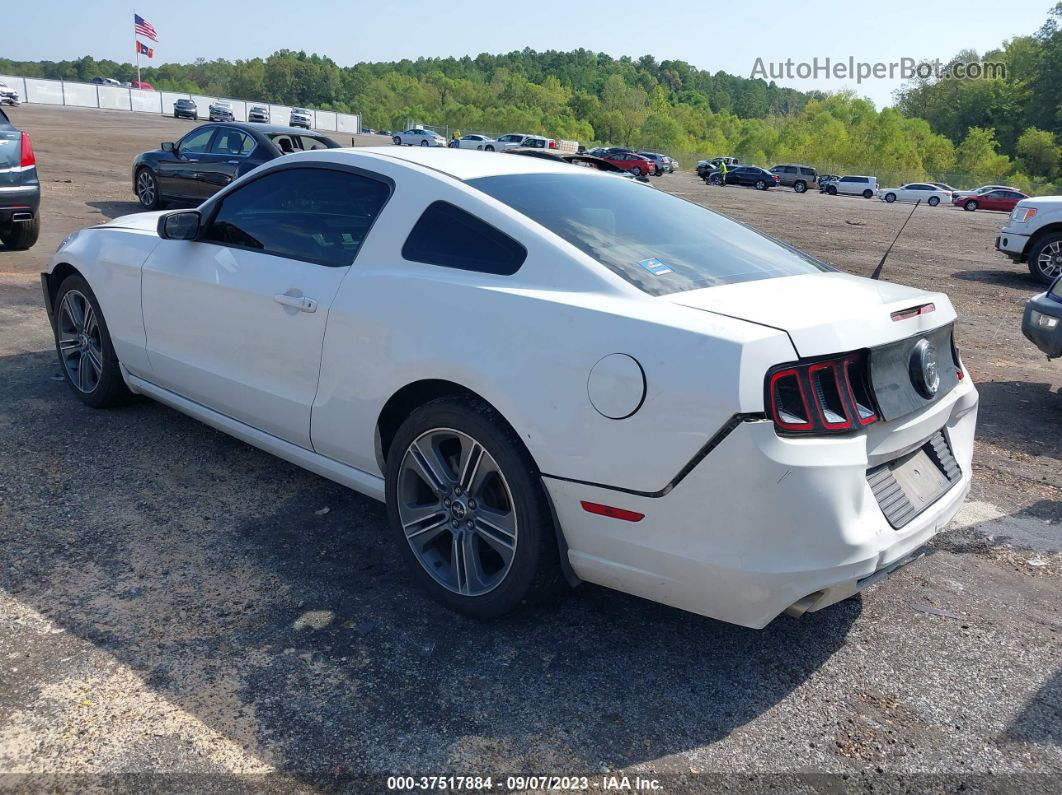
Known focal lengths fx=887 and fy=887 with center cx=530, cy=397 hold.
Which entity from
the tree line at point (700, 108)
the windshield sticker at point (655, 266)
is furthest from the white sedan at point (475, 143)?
the windshield sticker at point (655, 266)

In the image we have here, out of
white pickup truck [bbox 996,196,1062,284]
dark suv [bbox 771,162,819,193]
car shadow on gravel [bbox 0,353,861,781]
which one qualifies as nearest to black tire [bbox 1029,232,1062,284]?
white pickup truck [bbox 996,196,1062,284]

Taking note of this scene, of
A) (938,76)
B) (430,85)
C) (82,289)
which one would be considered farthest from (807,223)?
(430,85)

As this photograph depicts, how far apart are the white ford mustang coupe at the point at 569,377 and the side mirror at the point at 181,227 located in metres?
0.01

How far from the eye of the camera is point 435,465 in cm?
320

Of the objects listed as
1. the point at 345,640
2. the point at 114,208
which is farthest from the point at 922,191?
the point at 345,640

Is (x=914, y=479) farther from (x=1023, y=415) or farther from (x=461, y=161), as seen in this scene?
(x=1023, y=415)

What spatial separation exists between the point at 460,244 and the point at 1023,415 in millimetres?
4812

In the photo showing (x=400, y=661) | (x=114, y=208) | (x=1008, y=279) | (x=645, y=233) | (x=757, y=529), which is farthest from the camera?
(x=114, y=208)

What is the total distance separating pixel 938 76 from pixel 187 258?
119 meters

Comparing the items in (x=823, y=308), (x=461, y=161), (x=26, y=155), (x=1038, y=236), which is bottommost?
(x=1038, y=236)

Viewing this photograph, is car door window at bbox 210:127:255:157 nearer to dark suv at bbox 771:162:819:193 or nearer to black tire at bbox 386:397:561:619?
black tire at bbox 386:397:561:619

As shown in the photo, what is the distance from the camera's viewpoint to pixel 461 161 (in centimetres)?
377

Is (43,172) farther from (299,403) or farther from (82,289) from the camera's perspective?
(299,403)

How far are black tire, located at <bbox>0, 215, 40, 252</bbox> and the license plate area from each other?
396 inches
